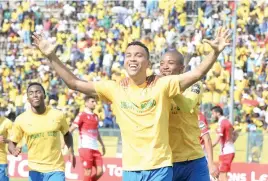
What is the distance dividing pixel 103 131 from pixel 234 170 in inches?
148

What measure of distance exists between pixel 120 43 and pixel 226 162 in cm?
1134

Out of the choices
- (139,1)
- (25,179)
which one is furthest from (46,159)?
(139,1)

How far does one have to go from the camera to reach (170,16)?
93.3 feet

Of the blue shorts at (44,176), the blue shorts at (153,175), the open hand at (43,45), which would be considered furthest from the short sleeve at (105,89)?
the blue shorts at (44,176)

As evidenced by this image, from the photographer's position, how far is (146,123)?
724cm

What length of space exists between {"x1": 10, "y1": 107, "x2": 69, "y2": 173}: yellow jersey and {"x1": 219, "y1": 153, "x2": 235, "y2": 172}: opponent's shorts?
7.20 meters

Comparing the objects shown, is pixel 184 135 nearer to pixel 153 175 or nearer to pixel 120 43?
pixel 153 175

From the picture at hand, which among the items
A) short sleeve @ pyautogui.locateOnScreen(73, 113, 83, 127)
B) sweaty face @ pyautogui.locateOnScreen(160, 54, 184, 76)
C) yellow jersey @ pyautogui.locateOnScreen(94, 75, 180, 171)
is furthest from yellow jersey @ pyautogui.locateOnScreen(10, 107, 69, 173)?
short sleeve @ pyautogui.locateOnScreen(73, 113, 83, 127)

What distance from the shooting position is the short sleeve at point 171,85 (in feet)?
23.7

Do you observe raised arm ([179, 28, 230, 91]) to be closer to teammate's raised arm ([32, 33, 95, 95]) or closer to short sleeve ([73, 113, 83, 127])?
teammate's raised arm ([32, 33, 95, 95])

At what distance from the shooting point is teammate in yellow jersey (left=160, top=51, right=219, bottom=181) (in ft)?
27.2

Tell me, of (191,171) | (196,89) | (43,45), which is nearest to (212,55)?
(196,89)

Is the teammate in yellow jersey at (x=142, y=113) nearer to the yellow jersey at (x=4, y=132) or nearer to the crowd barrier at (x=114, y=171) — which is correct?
the yellow jersey at (x=4, y=132)

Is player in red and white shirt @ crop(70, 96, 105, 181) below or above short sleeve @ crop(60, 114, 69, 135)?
below
